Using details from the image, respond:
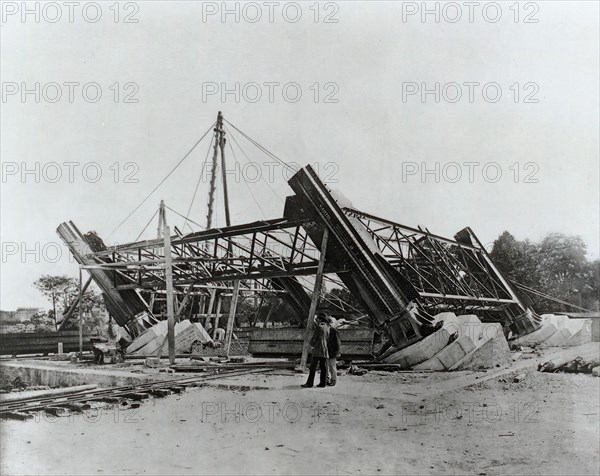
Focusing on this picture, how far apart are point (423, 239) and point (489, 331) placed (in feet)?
10.6

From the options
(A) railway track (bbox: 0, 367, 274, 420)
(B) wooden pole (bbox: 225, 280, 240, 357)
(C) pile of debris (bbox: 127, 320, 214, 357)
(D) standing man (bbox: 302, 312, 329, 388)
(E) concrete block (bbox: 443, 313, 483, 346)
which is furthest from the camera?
(C) pile of debris (bbox: 127, 320, 214, 357)

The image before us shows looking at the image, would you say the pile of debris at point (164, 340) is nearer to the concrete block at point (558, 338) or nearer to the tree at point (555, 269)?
the concrete block at point (558, 338)

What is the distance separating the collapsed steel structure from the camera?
1267 centimetres

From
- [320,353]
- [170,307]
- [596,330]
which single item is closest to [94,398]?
[320,353]

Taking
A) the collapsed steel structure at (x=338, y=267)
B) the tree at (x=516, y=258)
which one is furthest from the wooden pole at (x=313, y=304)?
the tree at (x=516, y=258)

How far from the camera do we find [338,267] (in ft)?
43.3

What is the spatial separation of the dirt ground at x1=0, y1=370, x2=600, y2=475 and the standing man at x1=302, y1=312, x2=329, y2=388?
392 mm

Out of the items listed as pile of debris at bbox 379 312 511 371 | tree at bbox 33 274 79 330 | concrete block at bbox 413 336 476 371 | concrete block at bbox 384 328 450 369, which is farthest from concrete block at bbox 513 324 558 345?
tree at bbox 33 274 79 330

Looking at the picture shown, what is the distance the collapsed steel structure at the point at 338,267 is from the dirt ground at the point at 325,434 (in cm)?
371

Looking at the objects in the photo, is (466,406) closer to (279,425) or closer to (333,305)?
(279,425)

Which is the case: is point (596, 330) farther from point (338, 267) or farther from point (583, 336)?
point (338, 267)

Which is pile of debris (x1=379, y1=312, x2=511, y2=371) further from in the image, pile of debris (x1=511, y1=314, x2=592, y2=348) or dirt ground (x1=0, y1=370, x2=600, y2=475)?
pile of debris (x1=511, y1=314, x2=592, y2=348)

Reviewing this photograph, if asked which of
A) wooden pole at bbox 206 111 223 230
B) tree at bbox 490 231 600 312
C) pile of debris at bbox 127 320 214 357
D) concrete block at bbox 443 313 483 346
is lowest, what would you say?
pile of debris at bbox 127 320 214 357

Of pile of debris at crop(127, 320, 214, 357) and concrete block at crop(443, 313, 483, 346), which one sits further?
pile of debris at crop(127, 320, 214, 357)
